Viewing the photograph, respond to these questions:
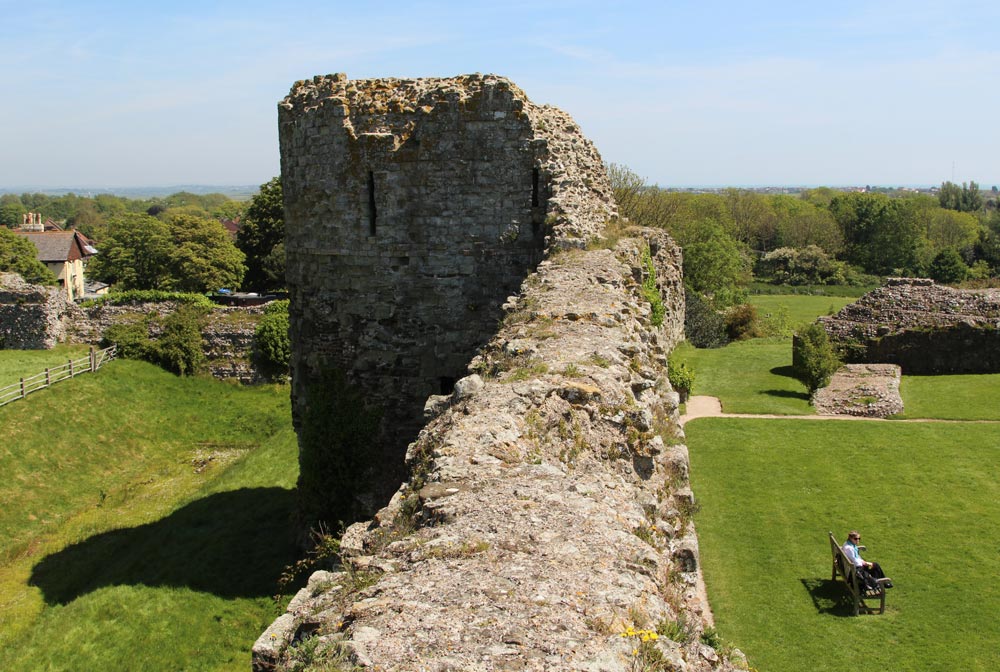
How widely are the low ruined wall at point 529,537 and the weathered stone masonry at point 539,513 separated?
0.01 m

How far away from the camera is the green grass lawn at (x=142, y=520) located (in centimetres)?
1098

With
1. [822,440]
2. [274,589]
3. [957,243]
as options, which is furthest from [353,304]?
[957,243]

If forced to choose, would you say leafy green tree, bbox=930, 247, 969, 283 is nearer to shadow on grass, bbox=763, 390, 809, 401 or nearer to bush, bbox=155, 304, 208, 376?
shadow on grass, bbox=763, 390, 809, 401

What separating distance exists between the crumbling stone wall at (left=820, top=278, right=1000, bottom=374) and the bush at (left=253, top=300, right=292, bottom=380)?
19103 millimetres

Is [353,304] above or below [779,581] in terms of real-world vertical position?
above

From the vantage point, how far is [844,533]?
12883 millimetres

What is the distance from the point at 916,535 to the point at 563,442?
9938mm

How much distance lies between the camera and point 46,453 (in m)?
21.4

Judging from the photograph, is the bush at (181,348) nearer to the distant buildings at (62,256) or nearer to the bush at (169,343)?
the bush at (169,343)

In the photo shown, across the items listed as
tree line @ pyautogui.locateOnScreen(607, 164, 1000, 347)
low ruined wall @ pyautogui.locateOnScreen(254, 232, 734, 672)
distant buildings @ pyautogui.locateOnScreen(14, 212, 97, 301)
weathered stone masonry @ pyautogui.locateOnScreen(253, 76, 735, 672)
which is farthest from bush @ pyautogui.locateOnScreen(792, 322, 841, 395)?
distant buildings @ pyautogui.locateOnScreen(14, 212, 97, 301)

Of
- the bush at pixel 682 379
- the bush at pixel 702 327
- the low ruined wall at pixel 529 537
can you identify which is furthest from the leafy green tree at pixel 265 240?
the low ruined wall at pixel 529 537

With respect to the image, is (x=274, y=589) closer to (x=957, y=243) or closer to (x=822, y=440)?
(x=822, y=440)

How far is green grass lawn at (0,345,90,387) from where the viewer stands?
90.2 feet

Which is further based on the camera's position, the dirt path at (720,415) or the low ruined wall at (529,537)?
the dirt path at (720,415)
